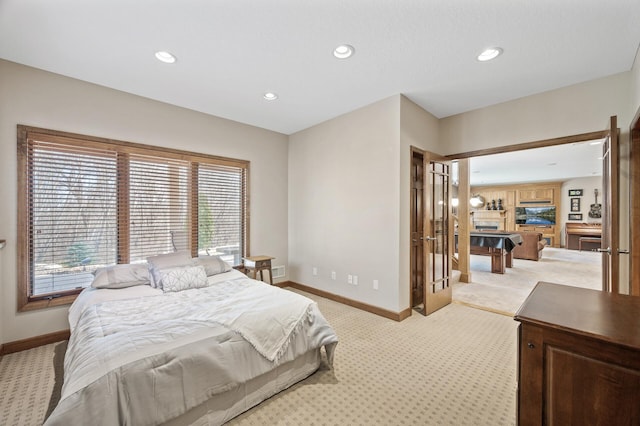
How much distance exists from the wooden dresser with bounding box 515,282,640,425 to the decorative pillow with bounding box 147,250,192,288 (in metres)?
3.11

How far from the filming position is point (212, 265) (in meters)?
3.31

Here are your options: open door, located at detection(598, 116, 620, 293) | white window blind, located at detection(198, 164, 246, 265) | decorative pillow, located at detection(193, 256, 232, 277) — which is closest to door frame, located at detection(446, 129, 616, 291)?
open door, located at detection(598, 116, 620, 293)

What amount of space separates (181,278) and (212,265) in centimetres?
53

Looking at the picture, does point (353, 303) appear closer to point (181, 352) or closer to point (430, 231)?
point (430, 231)

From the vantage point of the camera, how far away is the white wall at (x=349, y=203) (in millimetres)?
3406

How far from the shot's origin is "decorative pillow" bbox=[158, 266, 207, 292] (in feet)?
8.94

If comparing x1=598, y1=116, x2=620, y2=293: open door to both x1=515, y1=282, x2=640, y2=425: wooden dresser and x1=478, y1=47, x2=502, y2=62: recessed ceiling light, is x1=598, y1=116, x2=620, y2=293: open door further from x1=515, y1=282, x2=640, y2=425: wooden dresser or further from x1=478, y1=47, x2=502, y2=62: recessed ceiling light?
x1=515, y1=282, x2=640, y2=425: wooden dresser

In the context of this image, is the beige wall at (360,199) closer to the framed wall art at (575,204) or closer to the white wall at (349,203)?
the white wall at (349,203)

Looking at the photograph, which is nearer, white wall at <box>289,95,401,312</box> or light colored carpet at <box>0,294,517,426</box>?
light colored carpet at <box>0,294,517,426</box>

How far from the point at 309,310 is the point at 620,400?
1.77 meters

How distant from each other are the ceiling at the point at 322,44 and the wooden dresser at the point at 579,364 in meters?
2.00

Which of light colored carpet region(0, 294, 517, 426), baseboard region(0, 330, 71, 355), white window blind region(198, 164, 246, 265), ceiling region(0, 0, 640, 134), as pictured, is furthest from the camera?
white window blind region(198, 164, 246, 265)

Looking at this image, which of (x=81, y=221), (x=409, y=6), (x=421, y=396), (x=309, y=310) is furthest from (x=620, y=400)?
(x=81, y=221)

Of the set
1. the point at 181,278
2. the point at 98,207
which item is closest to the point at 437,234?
the point at 181,278
